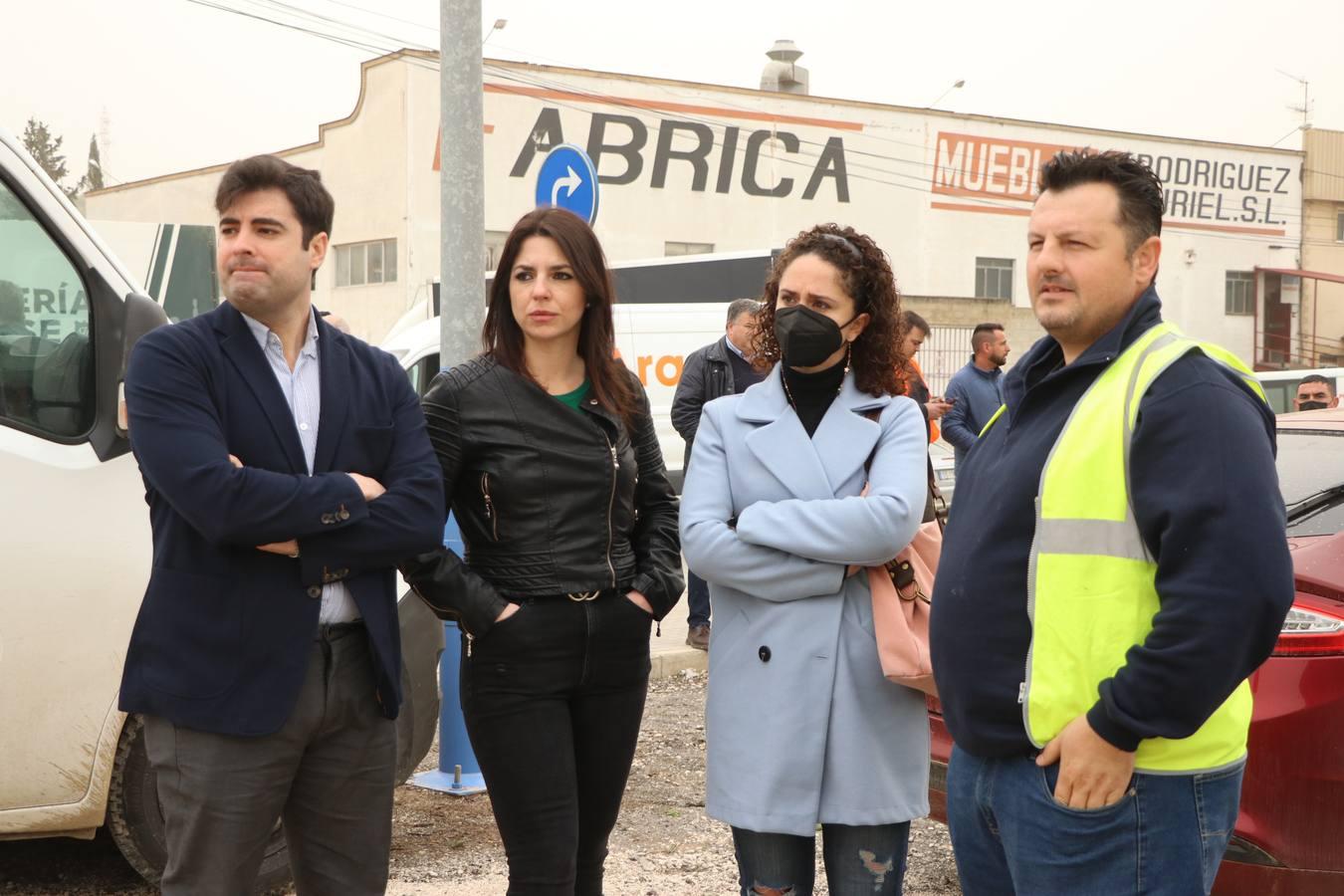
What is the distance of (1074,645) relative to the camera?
7.84 feet

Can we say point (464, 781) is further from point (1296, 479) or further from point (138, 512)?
point (1296, 479)

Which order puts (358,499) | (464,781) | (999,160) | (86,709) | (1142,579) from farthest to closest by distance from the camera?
(999,160)
(464,781)
(86,709)
(358,499)
(1142,579)

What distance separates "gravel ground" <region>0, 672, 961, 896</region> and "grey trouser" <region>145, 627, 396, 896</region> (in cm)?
155

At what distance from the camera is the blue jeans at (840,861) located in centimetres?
322

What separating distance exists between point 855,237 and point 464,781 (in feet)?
10.5

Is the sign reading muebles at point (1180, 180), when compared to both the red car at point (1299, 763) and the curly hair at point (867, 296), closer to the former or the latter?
the red car at point (1299, 763)

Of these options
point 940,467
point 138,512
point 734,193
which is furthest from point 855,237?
point 734,193

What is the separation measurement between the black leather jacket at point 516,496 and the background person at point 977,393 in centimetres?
751

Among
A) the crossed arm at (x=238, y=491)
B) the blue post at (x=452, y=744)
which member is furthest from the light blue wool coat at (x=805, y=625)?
the blue post at (x=452, y=744)

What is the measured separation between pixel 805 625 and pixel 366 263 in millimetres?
29603

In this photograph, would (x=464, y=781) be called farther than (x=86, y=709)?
Answer: Yes

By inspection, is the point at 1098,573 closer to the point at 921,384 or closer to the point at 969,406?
the point at 921,384

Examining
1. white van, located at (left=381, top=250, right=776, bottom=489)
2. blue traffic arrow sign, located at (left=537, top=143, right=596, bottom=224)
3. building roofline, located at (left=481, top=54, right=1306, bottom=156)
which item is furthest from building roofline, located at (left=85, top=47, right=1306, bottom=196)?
blue traffic arrow sign, located at (left=537, top=143, right=596, bottom=224)

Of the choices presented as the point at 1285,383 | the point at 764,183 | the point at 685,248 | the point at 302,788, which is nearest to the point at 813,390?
the point at 302,788
